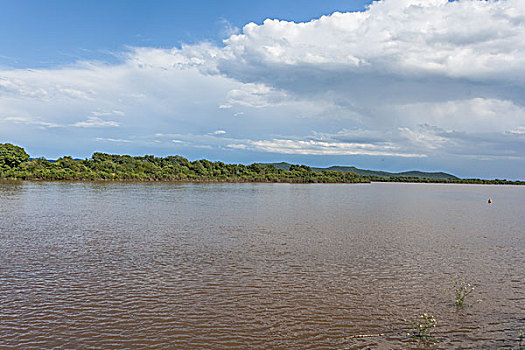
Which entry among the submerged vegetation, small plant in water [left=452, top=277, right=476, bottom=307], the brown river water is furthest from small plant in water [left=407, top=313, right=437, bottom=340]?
the submerged vegetation

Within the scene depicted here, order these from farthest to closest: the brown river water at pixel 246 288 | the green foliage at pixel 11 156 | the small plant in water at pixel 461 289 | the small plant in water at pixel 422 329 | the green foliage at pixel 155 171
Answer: the green foliage at pixel 155 171 → the green foliage at pixel 11 156 → the small plant in water at pixel 461 289 → the small plant in water at pixel 422 329 → the brown river water at pixel 246 288

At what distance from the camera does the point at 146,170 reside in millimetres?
107062

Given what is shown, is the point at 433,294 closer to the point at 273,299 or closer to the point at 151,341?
the point at 273,299

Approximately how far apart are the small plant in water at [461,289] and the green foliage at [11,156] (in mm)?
94256

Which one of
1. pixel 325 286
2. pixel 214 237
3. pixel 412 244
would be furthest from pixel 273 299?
pixel 412 244

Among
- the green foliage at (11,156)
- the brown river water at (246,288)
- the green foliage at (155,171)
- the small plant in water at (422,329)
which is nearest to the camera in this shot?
the brown river water at (246,288)

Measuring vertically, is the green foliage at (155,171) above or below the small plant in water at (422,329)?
above

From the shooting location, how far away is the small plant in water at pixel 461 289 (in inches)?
398

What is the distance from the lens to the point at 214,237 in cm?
1928

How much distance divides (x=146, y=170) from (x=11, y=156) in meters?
33.1

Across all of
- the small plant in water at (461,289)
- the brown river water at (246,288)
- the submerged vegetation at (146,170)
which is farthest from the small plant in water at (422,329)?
the submerged vegetation at (146,170)

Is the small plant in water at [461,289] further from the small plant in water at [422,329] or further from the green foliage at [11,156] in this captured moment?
the green foliage at [11,156]

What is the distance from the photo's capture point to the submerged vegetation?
278ft

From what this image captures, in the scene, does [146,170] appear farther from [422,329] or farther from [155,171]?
[422,329]
